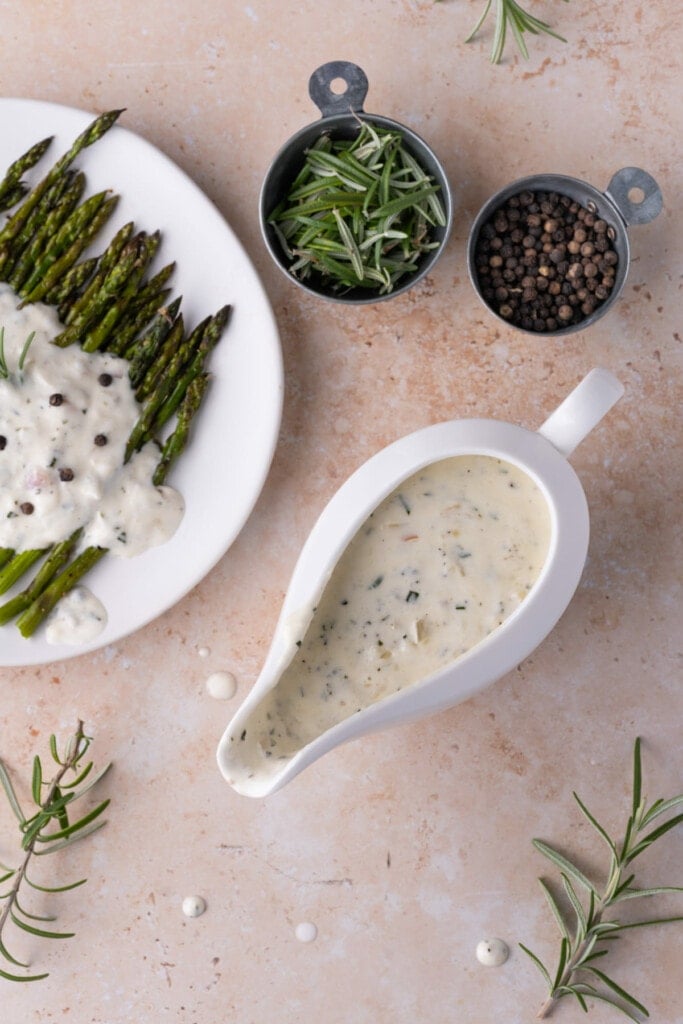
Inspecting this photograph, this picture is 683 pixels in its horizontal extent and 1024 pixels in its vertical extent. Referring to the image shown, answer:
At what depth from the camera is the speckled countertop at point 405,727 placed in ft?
4.83

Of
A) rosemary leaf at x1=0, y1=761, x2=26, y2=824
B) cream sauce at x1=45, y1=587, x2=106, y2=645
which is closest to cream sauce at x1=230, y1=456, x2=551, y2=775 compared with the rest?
cream sauce at x1=45, y1=587, x2=106, y2=645

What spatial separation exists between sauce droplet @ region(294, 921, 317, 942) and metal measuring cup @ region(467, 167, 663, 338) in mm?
1002

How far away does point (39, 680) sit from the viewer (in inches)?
60.6

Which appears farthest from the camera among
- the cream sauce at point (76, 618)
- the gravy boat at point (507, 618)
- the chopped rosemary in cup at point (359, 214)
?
the cream sauce at point (76, 618)

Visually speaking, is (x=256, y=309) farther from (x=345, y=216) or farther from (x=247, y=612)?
(x=247, y=612)

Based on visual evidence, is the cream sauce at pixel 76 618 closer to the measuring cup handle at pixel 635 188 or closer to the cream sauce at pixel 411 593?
the cream sauce at pixel 411 593

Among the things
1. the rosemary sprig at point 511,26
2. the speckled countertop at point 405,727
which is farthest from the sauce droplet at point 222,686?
the rosemary sprig at point 511,26

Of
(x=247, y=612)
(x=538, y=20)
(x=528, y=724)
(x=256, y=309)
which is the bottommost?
(x=528, y=724)

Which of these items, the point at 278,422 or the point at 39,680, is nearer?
the point at 278,422

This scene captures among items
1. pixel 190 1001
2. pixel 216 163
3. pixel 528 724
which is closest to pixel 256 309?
pixel 216 163

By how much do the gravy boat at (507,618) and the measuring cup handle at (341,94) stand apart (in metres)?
0.53

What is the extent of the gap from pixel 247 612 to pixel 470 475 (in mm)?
487

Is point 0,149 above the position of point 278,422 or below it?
above

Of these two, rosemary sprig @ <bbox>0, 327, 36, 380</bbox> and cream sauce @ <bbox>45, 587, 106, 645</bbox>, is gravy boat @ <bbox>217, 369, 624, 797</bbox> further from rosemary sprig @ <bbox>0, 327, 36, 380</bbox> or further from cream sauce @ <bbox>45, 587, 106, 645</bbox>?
rosemary sprig @ <bbox>0, 327, 36, 380</bbox>
